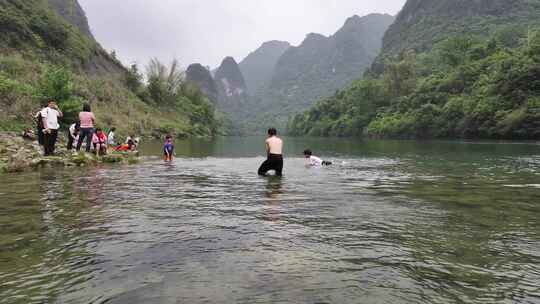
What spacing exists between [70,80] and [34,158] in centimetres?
2453

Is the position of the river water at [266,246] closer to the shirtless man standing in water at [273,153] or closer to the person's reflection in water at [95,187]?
the person's reflection in water at [95,187]

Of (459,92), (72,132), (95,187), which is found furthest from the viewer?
(459,92)

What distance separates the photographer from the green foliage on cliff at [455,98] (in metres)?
53.6

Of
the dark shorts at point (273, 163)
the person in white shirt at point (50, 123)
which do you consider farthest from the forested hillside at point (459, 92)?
the person in white shirt at point (50, 123)

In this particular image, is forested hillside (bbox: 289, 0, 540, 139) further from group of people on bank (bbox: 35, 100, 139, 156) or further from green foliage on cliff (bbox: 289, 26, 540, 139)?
group of people on bank (bbox: 35, 100, 139, 156)

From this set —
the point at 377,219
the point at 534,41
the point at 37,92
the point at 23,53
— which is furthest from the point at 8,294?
the point at 534,41

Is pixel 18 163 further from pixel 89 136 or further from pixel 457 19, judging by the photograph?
pixel 457 19

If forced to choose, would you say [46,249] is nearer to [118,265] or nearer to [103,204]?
[118,265]

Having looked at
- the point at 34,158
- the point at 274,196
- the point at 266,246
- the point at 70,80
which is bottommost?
the point at 266,246

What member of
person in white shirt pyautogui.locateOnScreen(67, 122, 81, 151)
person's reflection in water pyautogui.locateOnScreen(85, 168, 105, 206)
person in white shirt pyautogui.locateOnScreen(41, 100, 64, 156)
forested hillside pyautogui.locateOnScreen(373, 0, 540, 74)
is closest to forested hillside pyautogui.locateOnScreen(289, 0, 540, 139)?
forested hillside pyautogui.locateOnScreen(373, 0, 540, 74)

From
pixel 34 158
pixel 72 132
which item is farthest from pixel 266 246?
pixel 72 132

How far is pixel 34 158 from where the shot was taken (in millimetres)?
16016

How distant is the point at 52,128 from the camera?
17.2 metres

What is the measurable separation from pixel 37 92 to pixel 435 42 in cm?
14621
